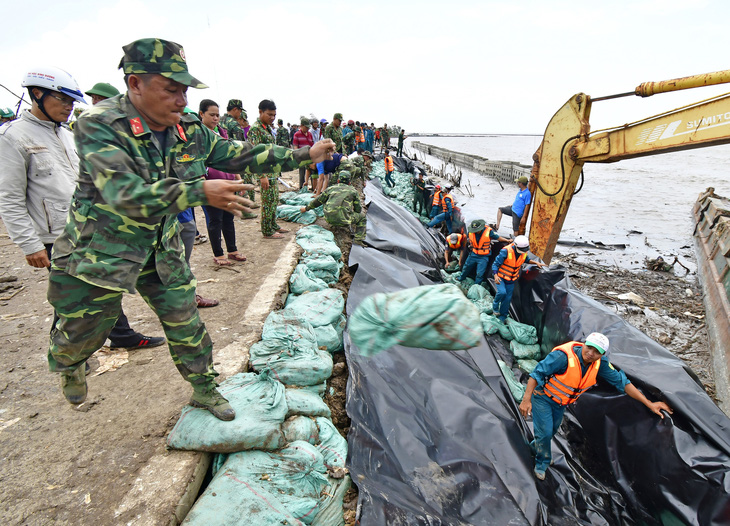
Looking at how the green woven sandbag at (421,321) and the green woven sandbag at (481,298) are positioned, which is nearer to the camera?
the green woven sandbag at (421,321)

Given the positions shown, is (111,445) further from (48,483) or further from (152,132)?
(152,132)

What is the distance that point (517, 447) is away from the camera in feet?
8.04

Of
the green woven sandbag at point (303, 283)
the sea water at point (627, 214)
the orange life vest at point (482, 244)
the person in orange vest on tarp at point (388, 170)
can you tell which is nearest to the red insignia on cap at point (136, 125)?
the green woven sandbag at point (303, 283)

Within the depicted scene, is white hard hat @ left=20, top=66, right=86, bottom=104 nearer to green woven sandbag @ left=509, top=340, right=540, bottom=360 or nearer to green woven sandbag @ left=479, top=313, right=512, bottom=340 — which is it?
green woven sandbag @ left=479, top=313, right=512, bottom=340

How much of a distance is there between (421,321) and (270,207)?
3570 millimetres

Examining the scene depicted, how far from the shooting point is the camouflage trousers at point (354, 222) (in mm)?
4801

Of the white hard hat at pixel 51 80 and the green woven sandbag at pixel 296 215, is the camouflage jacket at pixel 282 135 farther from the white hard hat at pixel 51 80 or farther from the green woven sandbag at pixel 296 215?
the white hard hat at pixel 51 80

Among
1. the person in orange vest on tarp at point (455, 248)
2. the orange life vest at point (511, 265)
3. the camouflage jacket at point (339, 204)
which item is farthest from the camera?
the person in orange vest on tarp at point (455, 248)

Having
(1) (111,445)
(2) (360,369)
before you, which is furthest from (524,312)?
(1) (111,445)

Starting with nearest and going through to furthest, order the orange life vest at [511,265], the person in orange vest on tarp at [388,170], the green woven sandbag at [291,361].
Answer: the green woven sandbag at [291,361], the orange life vest at [511,265], the person in orange vest on tarp at [388,170]

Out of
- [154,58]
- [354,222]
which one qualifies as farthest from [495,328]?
[154,58]

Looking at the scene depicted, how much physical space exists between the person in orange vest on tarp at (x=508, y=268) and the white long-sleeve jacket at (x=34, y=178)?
430 centimetres

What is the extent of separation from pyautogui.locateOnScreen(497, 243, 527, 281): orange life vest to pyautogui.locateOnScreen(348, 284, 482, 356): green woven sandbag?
2.88m

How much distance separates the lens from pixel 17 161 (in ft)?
6.28
